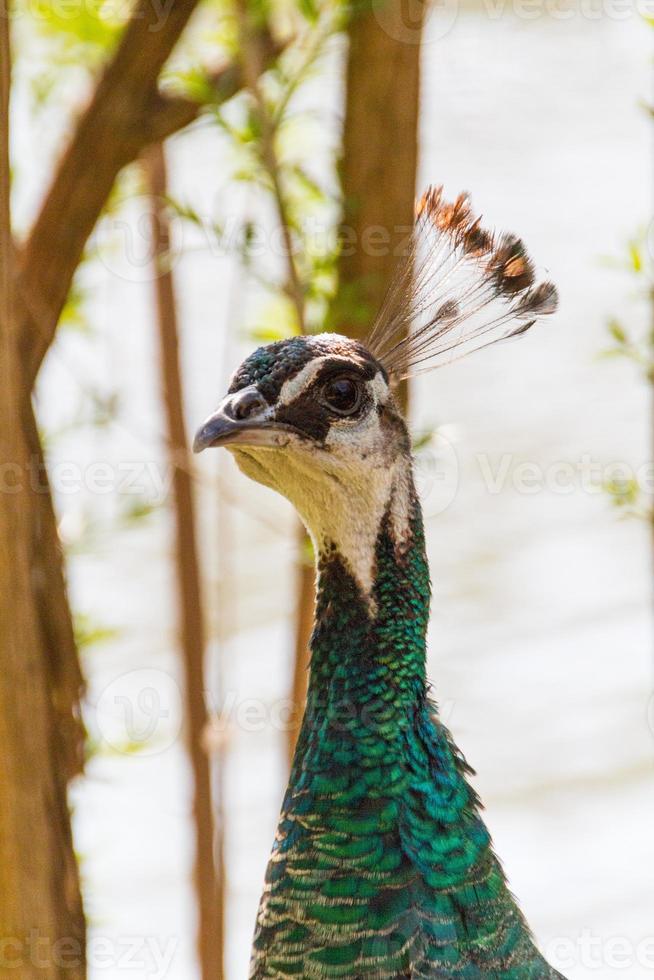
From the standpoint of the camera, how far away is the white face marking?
1.29 metres

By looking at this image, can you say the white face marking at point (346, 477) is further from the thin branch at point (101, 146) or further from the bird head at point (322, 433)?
the thin branch at point (101, 146)

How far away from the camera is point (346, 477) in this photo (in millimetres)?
1314

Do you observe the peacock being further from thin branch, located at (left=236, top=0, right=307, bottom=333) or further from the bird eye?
thin branch, located at (left=236, top=0, right=307, bottom=333)

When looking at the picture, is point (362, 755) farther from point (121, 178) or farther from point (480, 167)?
point (480, 167)

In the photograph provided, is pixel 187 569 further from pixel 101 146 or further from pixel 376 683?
pixel 376 683

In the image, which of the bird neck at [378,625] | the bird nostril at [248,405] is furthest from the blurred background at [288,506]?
the bird nostril at [248,405]

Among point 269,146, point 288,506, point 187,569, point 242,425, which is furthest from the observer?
point 288,506

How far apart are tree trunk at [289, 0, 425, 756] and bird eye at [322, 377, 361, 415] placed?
1.63 feet

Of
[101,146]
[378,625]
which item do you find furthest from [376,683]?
[101,146]

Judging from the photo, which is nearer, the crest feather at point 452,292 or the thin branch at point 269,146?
the crest feather at point 452,292

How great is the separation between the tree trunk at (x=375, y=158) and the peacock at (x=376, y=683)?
44 centimetres

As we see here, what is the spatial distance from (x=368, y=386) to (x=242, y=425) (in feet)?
0.56

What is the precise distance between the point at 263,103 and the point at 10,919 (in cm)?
99

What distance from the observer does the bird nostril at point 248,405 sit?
1228 mm
